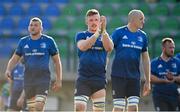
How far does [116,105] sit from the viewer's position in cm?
1075

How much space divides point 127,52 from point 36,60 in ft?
5.31

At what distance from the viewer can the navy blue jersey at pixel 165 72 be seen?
13.1 metres

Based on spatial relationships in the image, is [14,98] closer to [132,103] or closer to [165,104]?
[165,104]

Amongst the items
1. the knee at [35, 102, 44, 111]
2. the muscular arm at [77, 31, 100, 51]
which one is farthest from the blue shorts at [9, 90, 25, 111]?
the muscular arm at [77, 31, 100, 51]

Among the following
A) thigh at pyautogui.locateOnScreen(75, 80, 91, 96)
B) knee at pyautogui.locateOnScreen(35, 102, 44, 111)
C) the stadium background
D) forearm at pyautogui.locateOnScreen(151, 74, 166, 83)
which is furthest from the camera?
the stadium background

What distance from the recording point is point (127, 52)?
10.8 metres

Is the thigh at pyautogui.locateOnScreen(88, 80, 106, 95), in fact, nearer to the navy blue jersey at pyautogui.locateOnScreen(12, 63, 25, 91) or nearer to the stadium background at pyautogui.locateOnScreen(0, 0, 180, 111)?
the navy blue jersey at pyautogui.locateOnScreen(12, 63, 25, 91)

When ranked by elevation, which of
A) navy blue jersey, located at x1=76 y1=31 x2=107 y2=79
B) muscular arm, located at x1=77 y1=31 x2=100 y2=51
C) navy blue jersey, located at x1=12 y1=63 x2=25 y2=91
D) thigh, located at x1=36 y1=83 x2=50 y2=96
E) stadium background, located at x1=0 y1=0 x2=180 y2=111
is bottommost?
thigh, located at x1=36 y1=83 x2=50 y2=96

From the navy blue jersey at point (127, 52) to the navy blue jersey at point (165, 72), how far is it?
224 centimetres

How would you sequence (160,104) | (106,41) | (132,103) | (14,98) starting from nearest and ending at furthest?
(106,41) → (132,103) → (160,104) → (14,98)

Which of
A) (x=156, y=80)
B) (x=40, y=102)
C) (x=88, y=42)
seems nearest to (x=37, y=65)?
(x=40, y=102)

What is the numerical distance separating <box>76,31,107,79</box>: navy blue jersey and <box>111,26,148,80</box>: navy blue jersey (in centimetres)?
34

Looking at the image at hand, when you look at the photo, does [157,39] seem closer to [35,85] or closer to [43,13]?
[43,13]

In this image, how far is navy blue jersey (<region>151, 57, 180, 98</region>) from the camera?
42.9ft
